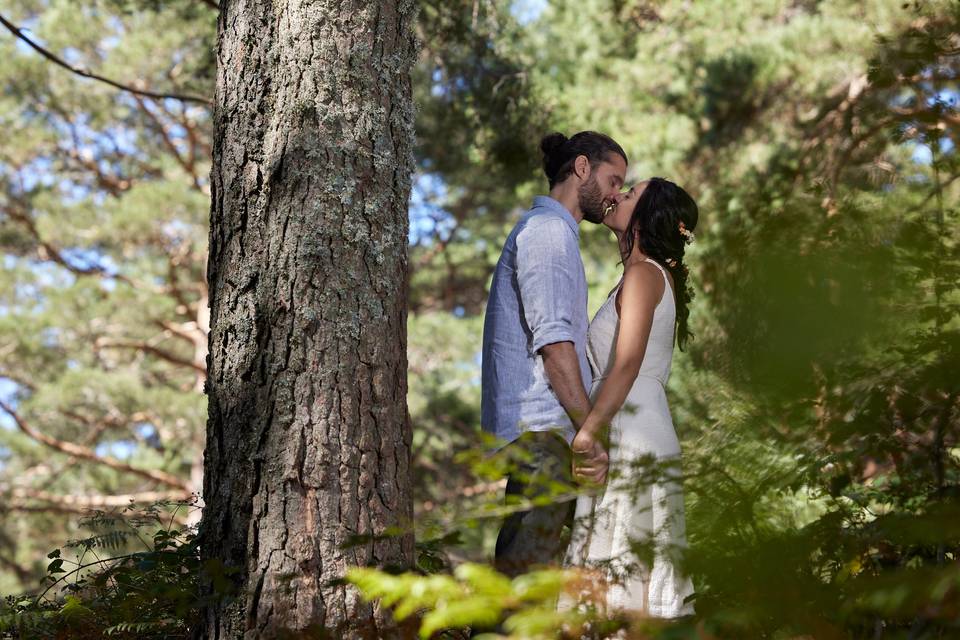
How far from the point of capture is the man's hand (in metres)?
3.15

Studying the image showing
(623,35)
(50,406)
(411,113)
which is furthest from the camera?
(50,406)

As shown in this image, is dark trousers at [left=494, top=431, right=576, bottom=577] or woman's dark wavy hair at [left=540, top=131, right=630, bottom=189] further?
woman's dark wavy hair at [left=540, top=131, right=630, bottom=189]

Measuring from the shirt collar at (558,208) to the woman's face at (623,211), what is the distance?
0.83 ft

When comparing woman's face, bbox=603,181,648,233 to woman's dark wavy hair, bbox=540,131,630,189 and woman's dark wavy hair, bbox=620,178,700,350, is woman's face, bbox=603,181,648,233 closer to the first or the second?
woman's dark wavy hair, bbox=620,178,700,350

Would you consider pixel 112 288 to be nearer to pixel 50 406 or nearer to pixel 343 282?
pixel 50 406

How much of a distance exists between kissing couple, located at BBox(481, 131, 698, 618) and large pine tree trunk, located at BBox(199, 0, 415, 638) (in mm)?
505

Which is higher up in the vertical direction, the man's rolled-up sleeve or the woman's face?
the woman's face

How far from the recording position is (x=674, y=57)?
1369 centimetres

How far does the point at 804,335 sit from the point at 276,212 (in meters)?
1.52

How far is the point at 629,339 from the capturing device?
11.1ft

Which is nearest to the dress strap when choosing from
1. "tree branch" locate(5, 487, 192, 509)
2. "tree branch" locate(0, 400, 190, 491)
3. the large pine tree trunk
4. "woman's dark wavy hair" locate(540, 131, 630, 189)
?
"woman's dark wavy hair" locate(540, 131, 630, 189)

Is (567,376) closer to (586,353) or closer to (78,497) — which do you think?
(586,353)

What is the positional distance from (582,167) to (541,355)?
0.79 metres

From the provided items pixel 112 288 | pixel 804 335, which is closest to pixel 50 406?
pixel 112 288
